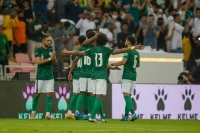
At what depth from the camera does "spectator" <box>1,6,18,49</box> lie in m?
25.5

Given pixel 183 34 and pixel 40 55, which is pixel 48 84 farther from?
pixel 183 34

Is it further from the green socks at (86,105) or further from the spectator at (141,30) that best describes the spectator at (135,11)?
the green socks at (86,105)

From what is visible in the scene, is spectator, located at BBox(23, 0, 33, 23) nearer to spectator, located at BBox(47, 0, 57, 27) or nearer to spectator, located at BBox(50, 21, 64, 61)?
spectator, located at BBox(50, 21, 64, 61)

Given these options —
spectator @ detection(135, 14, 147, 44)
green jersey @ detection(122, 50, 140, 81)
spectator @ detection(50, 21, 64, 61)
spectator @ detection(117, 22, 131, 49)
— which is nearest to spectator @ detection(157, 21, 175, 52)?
spectator @ detection(135, 14, 147, 44)

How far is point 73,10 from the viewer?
2895 centimetres

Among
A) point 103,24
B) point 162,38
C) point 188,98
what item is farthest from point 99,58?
point 162,38

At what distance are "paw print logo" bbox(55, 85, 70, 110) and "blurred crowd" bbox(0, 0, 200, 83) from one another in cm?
318

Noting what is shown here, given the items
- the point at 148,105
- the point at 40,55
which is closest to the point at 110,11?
the point at 148,105

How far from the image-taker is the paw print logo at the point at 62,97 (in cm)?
2252

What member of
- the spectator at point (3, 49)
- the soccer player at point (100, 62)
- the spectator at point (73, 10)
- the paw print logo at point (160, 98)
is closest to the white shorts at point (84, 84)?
the soccer player at point (100, 62)

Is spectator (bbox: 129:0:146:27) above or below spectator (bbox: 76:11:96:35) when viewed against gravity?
above

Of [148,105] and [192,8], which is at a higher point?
[192,8]

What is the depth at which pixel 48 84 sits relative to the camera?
62.8 ft

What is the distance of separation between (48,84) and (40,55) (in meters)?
0.82
